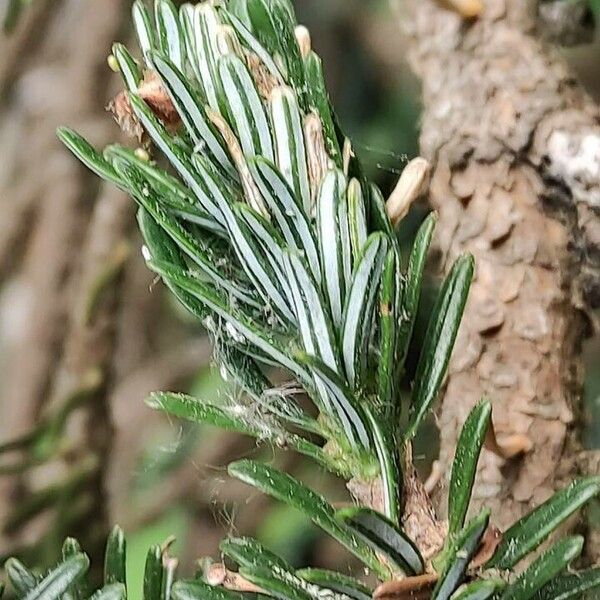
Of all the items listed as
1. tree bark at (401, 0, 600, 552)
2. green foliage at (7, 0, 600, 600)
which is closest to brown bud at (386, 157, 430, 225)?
green foliage at (7, 0, 600, 600)

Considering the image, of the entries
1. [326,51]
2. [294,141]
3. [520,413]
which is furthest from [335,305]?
[326,51]

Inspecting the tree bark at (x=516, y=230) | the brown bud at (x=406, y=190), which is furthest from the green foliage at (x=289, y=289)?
the tree bark at (x=516, y=230)

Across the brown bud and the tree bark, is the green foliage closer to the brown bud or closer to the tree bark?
the brown bud

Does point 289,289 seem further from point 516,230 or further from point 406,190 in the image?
point 516,230

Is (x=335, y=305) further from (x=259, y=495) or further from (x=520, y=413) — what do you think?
(x=259, y=495)

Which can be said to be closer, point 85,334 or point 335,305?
point 335,305

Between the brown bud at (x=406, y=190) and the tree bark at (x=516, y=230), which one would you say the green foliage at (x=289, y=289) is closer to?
the brown bud at (x=406, y=190)

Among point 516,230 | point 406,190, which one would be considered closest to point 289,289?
point 406,190
